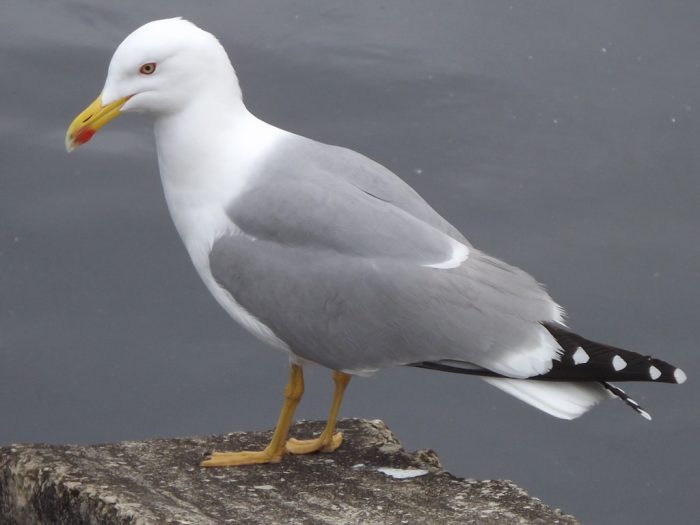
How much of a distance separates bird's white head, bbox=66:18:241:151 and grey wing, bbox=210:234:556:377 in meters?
0.34

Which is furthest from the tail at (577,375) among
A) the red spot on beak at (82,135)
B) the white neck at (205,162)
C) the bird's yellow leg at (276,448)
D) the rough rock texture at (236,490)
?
the red spot on beak at (82,135)

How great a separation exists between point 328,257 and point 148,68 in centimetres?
58

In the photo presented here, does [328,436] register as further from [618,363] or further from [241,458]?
[618,363]

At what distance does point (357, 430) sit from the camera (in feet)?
11.8

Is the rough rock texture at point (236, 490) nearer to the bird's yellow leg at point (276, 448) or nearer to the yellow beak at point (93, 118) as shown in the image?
the bird's yellow leg at point (276, 448)

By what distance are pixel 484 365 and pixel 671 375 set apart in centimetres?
40

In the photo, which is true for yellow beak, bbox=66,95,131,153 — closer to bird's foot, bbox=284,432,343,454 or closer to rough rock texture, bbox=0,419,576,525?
rough rock texture, bbox=0,419,576,525

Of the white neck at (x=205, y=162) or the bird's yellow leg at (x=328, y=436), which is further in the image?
the bird's yellow leg at (x=328, y=436)

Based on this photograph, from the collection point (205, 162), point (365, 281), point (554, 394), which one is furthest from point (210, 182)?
point (554, 394)

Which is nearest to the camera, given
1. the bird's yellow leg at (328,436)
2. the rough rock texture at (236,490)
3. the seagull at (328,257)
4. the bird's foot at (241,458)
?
the rough rock texture at (236,490)

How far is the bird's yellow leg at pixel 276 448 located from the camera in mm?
3256

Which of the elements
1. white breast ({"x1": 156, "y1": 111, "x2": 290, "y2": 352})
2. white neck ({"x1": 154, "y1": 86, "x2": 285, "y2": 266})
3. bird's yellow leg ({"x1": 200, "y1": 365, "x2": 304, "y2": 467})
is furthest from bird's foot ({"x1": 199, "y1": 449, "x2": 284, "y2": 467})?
white neck ({"x1": 154, "y1": 86, "x2": 285, "y2": 266})

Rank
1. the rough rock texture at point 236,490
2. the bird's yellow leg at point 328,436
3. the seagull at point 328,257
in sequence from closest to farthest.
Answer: the rough rock texture at point 236,490
the seagull at point 328,257
the bird's yellow leg at point 328,436

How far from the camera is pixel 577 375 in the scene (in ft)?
9.66
